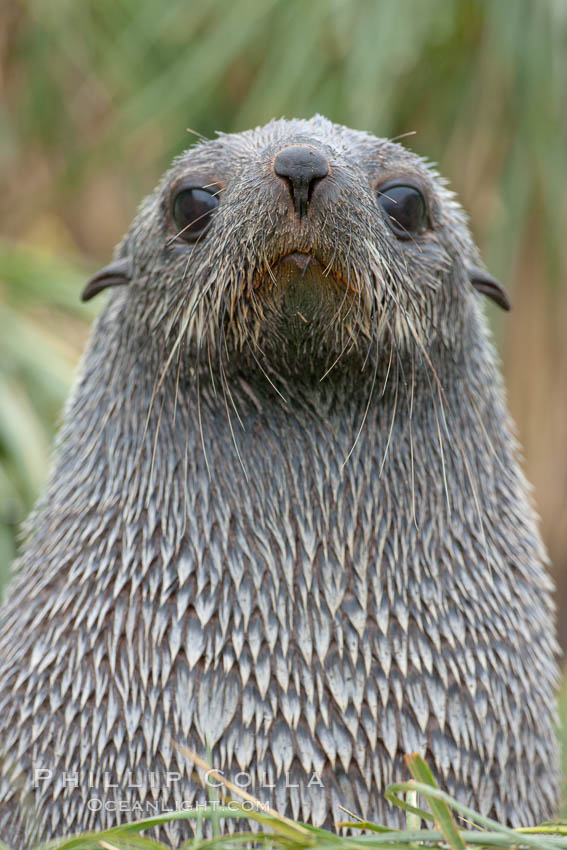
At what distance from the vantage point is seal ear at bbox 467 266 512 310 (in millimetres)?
3445

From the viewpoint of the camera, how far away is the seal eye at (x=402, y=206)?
3074 millimetres

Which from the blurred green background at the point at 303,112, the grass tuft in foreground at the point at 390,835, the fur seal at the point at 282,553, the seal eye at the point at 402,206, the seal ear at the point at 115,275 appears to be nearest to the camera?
the grass tuft in foreground at the point at 390,835

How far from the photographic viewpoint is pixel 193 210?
3121mm

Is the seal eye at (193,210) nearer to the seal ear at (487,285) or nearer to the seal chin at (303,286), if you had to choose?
the seal chin at (303,286)

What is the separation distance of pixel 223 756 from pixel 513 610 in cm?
93

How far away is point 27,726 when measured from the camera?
A: 3.08 metres

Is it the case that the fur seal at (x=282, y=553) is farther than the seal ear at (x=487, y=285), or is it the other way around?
the seal ear at (x=487, y=285)

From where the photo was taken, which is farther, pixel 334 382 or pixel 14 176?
pixel 14 176

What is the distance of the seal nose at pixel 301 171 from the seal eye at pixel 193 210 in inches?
18.6

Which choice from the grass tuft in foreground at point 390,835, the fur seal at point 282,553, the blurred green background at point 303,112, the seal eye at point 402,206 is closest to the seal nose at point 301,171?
the fur seal at point 282,553

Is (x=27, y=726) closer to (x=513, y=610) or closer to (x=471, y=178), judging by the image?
(x=513, y=610)

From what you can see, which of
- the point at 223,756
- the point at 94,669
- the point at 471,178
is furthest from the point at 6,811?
the point at 471,178

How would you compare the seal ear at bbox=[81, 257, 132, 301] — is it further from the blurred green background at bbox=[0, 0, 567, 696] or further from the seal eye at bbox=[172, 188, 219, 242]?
the blurred green background at bbox=[0, 0, 567, 696]

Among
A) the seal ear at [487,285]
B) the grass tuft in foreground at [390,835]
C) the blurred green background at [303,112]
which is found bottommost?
the grass tuft in foreground at [390,835]
